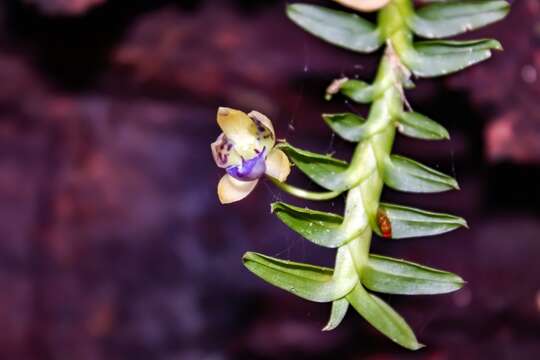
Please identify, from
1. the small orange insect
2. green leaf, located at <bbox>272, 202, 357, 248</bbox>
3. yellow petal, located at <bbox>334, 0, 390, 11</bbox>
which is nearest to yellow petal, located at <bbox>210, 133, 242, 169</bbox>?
green leaf, located at <bbox>272, 202, 357, 248</bbox>

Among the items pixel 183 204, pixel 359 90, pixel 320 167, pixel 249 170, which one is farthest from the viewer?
pixel 183 204

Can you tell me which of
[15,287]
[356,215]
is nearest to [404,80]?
[356,215]

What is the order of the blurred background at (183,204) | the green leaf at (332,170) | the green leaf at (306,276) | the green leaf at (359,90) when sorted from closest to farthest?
the green leaf at (306,276) → the green leaf at (332,170) → the green leaf at (359,90) → the blurred background at (183,204)

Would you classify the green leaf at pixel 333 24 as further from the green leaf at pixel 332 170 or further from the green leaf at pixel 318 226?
the green leaf at pixel 318 226

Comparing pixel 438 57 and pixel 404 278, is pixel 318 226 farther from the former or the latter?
pixel 438 57

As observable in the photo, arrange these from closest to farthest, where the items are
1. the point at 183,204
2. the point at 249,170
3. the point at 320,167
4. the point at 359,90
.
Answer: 1. the point at 249,170
2. the point at 320,167
3. the point at 359,90
4. the point at 183,204

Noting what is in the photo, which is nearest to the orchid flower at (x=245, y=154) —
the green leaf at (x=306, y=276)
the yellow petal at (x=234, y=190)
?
the yellow petal at (x=234, y=190)

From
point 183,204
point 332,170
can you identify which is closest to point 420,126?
point 332,170
